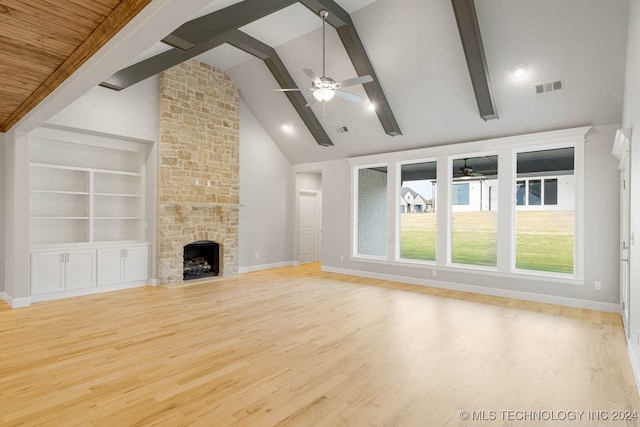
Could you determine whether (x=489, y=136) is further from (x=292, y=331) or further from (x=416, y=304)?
(x=292, y=331)

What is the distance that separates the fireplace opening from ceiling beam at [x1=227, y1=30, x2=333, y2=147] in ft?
11.0

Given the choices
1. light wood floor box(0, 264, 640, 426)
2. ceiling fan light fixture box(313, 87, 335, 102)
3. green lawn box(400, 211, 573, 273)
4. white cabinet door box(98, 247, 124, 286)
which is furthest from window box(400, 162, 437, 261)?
white cabinet door box(98, 247, 124, 286)

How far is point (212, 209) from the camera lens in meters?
7.33

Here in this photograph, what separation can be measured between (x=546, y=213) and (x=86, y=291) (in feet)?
25.5

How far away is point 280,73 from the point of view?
6594 millimetres

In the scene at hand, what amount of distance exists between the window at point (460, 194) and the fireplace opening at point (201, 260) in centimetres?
506

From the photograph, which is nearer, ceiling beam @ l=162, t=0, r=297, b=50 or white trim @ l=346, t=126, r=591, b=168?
ceiling beam @ l=162, t=0, r=297, b=50

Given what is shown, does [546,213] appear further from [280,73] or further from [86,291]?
[86,291]

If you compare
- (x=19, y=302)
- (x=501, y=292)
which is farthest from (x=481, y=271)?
(x=19, y=302)

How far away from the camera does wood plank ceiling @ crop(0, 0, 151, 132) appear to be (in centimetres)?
206

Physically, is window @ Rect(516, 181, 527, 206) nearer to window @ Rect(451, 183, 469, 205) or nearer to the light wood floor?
window @ Rect(451, 183, 469, 205)

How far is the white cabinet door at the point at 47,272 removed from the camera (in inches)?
203

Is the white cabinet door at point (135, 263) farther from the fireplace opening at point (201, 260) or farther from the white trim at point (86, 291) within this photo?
the fireplace opening at point (201, 260)

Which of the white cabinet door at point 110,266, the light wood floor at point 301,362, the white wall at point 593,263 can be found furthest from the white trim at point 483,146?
the white cabinet door at point 110,266
